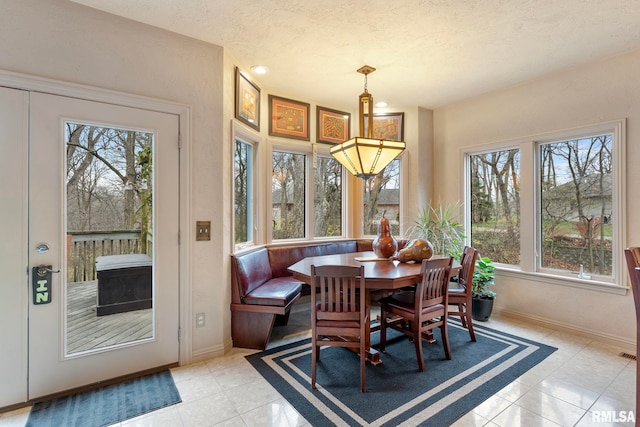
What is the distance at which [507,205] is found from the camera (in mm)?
3875

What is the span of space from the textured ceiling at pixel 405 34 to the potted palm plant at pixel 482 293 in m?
2.18

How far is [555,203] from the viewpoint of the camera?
11.5ft

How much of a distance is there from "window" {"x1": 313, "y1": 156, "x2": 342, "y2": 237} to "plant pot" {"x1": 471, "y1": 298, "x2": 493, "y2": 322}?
1925 mm

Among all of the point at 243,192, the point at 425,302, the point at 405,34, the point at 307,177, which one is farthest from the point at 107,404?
the point at 405,34

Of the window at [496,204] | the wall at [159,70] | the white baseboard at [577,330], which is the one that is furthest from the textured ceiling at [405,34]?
the white baseboard at [577,330]

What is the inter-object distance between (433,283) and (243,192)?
2217 mm

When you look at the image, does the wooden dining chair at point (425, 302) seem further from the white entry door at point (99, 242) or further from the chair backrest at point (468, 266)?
the white entry door at point (99, 242)

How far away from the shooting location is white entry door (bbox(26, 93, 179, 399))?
2107 millimetres

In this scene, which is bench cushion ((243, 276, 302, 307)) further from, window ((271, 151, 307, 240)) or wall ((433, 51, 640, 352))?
wall ((433, 51, 640, 352))

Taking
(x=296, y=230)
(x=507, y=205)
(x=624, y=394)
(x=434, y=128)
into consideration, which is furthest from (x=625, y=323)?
(x=296, y=230)

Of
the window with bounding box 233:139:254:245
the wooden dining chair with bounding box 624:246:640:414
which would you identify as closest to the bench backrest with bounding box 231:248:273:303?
the window with bounding box 233:139:254:245

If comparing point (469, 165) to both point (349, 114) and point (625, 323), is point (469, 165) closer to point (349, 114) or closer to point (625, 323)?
point (349, 114)

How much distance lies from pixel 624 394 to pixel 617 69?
283cm

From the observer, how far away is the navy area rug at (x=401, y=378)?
1966 millimetres
